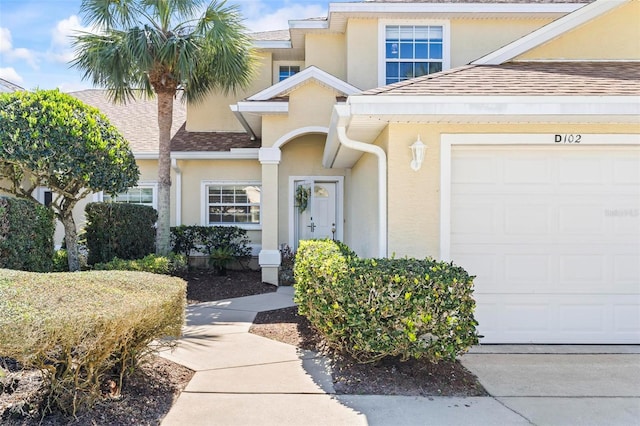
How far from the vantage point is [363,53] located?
1192 cm

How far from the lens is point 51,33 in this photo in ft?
36.1

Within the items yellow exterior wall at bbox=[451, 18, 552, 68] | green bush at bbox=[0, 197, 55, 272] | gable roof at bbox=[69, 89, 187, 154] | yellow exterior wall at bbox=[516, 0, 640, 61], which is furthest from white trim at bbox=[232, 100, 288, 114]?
yellow exterior wall at bbox=[516, 0, 640, 61]

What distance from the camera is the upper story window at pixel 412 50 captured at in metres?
11.8

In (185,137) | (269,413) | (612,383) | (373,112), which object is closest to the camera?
(269,413)

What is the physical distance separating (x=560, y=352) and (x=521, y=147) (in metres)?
2.66

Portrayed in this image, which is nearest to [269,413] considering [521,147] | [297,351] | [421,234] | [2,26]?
[297,351]

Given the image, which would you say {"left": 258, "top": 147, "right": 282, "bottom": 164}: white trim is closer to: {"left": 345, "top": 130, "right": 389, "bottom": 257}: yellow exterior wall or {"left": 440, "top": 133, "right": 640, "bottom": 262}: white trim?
{"left": 345, "top": 130, "right": 389, "bottom": 257}: yellow exterior wall

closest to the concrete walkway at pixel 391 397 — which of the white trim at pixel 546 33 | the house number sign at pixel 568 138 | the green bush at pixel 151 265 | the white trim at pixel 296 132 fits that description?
the house number sign at pixel 568 138

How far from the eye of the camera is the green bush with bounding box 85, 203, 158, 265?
32.2 ft

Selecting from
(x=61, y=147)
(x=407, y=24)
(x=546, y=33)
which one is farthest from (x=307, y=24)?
(x=61, y=147)

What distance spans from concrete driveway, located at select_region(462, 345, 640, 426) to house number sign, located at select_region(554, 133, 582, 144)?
269cm

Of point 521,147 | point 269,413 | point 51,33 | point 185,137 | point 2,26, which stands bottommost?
point 269,413

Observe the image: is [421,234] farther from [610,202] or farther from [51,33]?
[51,33]

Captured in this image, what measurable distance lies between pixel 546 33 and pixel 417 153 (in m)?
3.51
